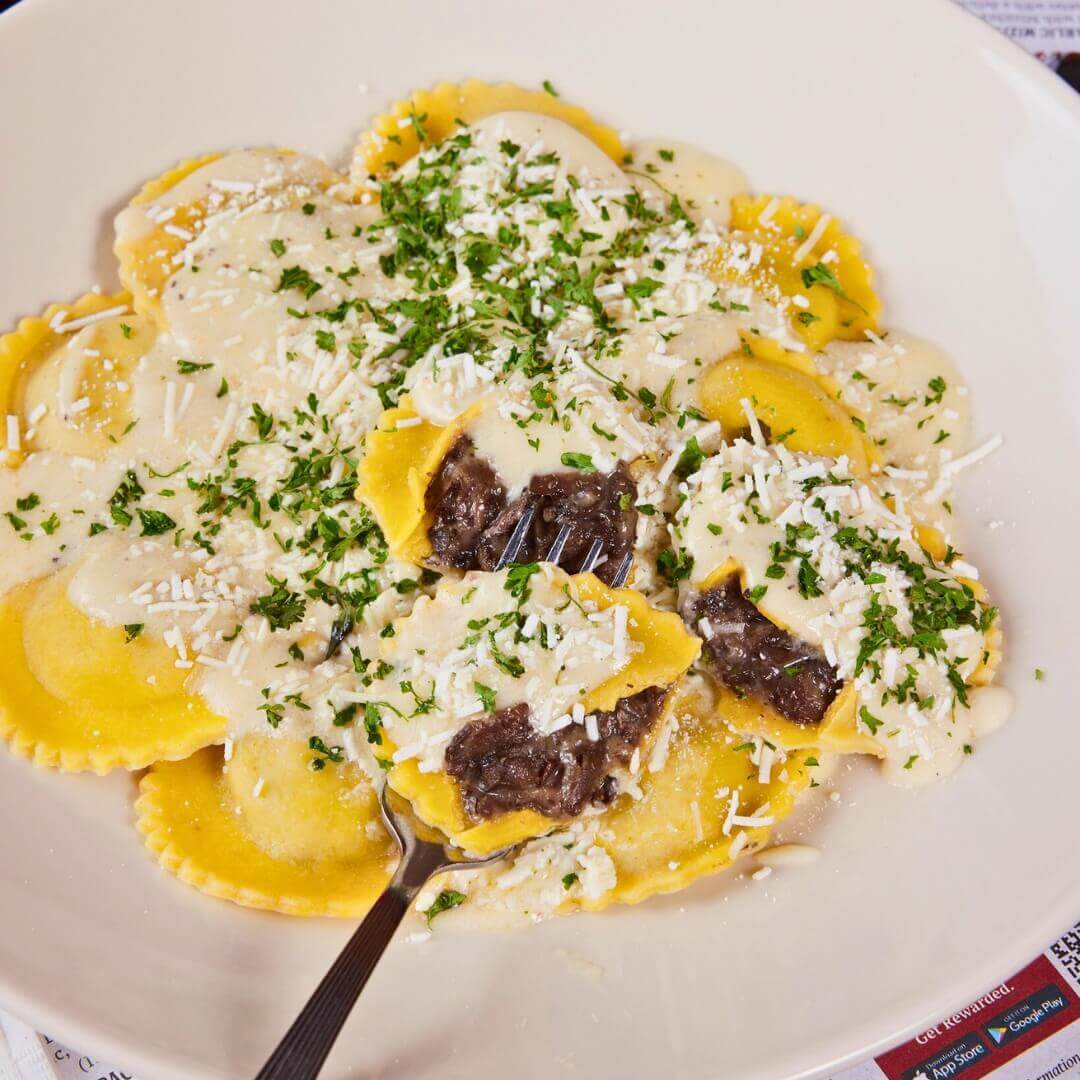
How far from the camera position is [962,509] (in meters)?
4.80

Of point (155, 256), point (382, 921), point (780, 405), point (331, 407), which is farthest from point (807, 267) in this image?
point (382, 921)

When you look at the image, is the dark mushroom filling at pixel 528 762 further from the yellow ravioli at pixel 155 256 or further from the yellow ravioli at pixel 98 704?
the yellow ravioli at pixel 155 256

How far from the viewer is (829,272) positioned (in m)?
5.05

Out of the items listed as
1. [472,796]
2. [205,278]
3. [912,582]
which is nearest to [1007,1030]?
[912,582]

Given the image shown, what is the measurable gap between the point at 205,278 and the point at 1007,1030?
4.63 metres

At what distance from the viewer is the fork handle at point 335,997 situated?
11.3ft

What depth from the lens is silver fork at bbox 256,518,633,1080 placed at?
347cm

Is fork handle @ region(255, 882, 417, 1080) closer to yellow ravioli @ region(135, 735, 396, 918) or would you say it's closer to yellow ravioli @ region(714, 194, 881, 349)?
yellow ravioli @ region(135, 735, 396, 918)

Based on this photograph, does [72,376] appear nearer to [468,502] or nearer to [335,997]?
[468,502]

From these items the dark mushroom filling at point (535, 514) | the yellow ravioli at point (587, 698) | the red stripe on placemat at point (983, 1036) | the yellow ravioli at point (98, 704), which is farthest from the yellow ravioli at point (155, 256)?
the red stripe on placemat at point (983, 1036)

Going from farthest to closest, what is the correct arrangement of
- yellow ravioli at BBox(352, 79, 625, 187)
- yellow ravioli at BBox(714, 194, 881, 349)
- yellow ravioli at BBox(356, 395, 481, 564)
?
1. yellow ravioli at BBox(352, 79, 625, 187)
2. yellow ravioli at BBox(714, 194, 881, 349)
3. yellow ravioli at BBox(356, 395, 481, 564)

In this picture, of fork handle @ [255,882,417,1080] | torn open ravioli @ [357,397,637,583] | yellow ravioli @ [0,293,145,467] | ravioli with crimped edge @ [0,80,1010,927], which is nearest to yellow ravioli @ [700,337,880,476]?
ravioli with crimped edge @ [0,80,1010,927]

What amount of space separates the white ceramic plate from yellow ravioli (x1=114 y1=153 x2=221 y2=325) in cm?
27

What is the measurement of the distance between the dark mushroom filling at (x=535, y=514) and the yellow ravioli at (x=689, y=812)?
0.74 m
